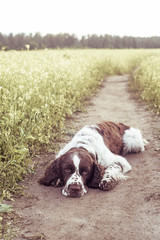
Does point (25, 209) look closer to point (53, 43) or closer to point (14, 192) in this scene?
point (14, 192)

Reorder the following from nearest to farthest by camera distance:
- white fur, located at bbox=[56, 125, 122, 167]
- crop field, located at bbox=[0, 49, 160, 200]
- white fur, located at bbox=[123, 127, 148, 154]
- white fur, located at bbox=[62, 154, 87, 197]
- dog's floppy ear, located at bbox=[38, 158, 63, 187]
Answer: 1. white fur, located at bbox=[62, 154, 87, 197]
2. crop field, located at bbox=[0, 49, 160, 200]
3. dog's floppy ear, located at bbox=[38, 158, 63, 187]
4. white fur, located at bbox=[56, 125, 122, 167]
5. white fur, located at bbox=[123, 127, 148, 154]

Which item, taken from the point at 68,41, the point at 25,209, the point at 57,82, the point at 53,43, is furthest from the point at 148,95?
the point at 68,41

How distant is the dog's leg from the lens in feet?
11.8

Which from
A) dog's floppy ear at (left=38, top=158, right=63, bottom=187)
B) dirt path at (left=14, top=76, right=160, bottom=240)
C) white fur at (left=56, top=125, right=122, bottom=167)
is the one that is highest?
white fur at (left=56, top=125, right=122, bottom=167)

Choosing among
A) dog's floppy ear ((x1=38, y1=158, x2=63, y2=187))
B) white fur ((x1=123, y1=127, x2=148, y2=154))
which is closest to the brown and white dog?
dog's floppy ear ((x1=38, y1=158, x2=63, y2=187))

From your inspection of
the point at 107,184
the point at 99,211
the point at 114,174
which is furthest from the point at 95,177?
the point at 99,211

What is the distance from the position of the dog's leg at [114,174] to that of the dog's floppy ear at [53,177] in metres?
0.48

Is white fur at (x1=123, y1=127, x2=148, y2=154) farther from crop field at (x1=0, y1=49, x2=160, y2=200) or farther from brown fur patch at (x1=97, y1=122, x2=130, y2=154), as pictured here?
crop field at (x1=0, y1=49, x2=160, y2=200)

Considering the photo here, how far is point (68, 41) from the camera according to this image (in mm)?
38188

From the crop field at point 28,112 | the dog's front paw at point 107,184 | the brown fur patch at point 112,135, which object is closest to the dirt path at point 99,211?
the dog's front paw at point 107,184

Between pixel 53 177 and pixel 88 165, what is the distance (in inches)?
17.1

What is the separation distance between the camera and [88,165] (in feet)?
11.6

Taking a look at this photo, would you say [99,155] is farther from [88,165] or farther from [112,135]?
[112,135]

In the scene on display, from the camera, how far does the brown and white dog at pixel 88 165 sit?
345cm
